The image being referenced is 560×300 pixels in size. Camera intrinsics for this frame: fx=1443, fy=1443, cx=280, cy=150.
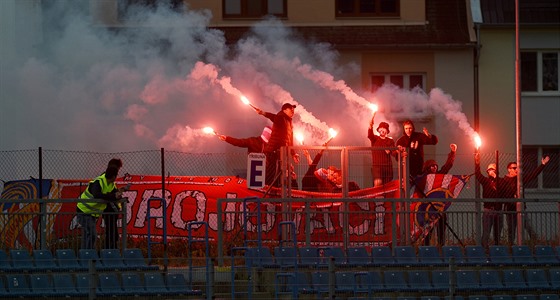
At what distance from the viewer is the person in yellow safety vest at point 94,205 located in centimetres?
2453

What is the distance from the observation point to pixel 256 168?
91.0 ft

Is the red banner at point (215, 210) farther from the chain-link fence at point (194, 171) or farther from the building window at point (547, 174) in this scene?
the building window at point (547, 174)

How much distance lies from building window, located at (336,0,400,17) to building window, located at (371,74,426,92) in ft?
5.40

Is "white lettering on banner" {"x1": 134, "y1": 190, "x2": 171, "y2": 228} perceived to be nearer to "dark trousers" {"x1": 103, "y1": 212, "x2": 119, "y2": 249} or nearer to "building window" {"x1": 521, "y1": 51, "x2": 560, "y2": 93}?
"dark trousers" {"x1": 103, "y1": 212, "x2": 119, "y2": 249}

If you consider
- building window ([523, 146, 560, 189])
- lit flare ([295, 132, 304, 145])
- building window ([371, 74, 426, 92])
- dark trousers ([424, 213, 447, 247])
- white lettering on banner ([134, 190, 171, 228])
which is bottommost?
dark trousers ([424, 213, 447, 247])

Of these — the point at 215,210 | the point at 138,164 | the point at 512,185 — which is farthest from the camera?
the point at 138,164

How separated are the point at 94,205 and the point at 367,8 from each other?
14.8 metres

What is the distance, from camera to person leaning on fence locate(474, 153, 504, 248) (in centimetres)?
2630

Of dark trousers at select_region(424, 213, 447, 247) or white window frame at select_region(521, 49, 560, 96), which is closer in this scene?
dark trousers at select_region(424, 213, 447, 247)

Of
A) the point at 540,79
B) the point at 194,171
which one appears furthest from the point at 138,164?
the point at 540,79

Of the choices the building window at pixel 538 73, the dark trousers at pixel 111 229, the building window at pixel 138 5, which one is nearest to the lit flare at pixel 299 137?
the building window at pixel 138 5

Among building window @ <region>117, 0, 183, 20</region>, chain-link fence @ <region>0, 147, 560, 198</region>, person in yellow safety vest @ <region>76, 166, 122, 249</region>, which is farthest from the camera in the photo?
building window @ <region>117, 0, 183, 20</region>

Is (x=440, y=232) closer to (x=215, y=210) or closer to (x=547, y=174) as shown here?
(x=215, y=210)

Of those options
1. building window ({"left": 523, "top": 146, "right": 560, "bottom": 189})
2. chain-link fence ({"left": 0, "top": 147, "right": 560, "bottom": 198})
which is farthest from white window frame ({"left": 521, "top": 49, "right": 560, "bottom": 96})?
chain-link fence ({"left": 0, "top": 147, "right": 560, "bottom": 198})
